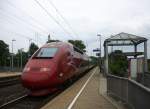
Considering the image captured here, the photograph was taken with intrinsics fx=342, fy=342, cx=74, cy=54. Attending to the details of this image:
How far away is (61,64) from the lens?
1914 cm

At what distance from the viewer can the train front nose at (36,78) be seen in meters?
17.2

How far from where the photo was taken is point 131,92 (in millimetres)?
11352

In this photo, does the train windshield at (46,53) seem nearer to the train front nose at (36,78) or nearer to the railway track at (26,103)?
the train front nose at (36,78)

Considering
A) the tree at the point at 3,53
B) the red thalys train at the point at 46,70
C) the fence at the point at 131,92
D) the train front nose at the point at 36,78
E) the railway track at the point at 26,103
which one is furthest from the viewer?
the tree at the point at 3,53

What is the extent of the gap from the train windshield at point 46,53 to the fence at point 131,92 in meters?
3.94

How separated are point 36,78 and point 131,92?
705 centimetres

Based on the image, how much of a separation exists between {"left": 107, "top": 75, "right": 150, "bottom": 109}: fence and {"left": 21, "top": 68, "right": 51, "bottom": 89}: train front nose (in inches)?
131

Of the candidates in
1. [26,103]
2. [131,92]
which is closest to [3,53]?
[26,103]

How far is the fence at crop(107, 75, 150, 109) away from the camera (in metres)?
8.73

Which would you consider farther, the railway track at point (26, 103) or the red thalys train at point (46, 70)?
the red thalys train at point (46, 70)

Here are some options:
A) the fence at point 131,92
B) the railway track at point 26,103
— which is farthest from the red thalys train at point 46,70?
the fence at point 131,92

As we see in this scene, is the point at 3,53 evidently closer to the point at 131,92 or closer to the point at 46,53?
the point at 46,53

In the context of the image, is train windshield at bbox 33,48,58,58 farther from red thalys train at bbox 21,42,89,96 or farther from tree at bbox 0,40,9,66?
tree at bbox 0,40,9,66

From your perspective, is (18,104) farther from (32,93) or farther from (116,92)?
(116,92)
